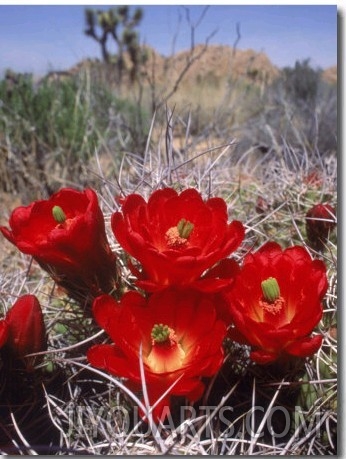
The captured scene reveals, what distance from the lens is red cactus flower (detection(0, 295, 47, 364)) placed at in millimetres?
714

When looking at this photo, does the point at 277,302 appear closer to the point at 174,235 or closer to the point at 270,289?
the point at 270,289

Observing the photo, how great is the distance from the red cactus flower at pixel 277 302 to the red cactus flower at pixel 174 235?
5cm

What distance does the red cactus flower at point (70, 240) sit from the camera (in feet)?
2.30

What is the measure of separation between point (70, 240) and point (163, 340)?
153mm

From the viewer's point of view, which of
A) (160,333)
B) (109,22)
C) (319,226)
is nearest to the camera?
(160,333)

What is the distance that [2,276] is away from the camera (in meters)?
0.95

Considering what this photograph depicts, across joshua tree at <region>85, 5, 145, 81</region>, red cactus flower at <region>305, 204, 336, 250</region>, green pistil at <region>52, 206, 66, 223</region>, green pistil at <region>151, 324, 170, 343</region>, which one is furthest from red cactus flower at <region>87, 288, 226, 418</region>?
joshua tree at <region>85, 5, 145, 81</region>

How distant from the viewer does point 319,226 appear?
100 centimetres

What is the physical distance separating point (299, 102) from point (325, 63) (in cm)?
129

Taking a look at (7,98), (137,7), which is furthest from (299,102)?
(137,7)

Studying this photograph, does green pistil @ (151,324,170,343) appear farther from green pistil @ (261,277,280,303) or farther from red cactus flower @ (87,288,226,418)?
green pistil @ (261,277,280,303)

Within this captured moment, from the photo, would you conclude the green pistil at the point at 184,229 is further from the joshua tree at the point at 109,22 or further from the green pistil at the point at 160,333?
the joshua tree at the point at 109,22

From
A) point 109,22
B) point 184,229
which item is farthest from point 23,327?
point 109,22

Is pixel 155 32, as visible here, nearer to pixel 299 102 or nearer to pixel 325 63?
pixel 325 63
